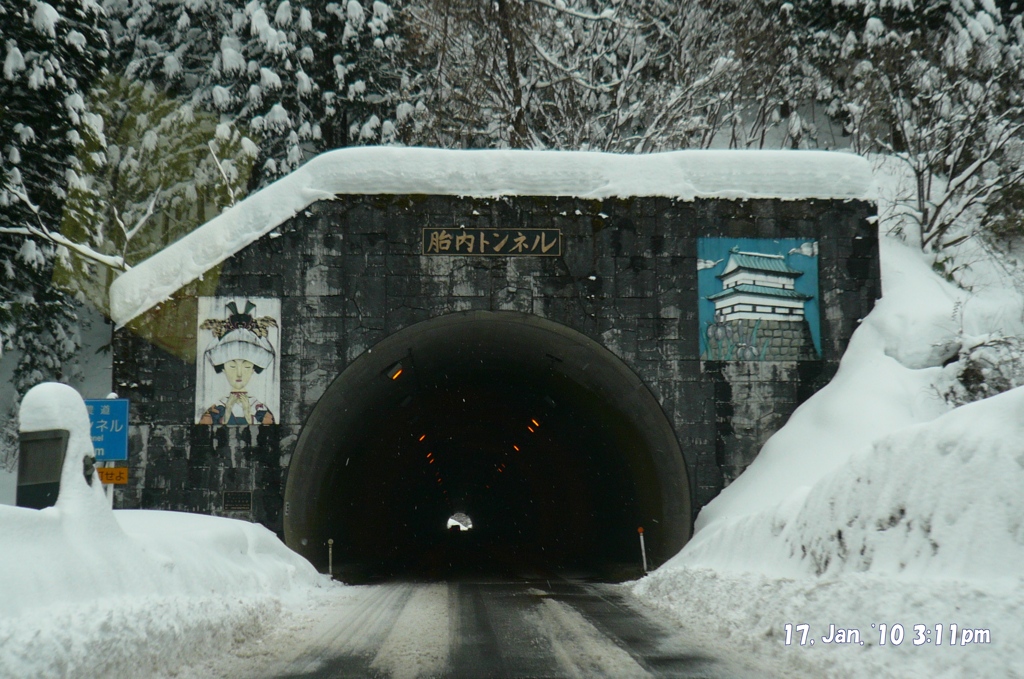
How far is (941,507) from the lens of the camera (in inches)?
266

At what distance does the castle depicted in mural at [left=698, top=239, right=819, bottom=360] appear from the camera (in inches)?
577

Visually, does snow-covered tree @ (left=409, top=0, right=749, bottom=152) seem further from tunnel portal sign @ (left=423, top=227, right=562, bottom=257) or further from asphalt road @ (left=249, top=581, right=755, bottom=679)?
asphalt road @ (left=249, top=581, right=755, bottom=679)

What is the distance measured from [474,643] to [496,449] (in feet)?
72.3

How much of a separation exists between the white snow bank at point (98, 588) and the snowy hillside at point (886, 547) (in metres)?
4.40

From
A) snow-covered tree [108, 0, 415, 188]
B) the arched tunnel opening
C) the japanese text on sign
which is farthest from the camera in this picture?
snow-covered tree [108, 0, 415, 188]

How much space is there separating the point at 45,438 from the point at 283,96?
83.1 ft

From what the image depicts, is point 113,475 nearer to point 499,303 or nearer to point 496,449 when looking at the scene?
point 499,303

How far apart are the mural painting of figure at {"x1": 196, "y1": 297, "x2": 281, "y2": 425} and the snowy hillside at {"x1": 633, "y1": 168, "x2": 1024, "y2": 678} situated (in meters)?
6.40

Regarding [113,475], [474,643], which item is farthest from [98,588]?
[113,475]

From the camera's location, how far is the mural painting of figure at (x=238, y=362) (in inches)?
559

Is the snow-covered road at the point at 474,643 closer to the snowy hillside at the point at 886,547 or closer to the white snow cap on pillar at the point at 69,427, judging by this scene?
the snowy hillside at the point at 886,547

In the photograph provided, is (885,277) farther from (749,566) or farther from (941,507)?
(941,507)

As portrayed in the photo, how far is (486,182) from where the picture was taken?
14797 mm
